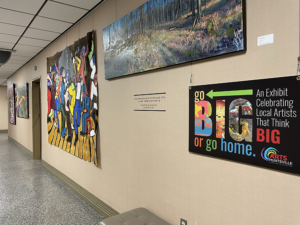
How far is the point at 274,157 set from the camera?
1276 mm

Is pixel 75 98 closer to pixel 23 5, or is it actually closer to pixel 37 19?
pixel 37 19

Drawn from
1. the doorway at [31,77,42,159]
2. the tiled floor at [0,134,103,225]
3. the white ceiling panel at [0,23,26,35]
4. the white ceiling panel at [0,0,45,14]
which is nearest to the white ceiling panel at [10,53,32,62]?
the doorway at [31,77,42,159]

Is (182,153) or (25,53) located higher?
(25,53)

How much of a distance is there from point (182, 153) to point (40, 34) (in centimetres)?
370

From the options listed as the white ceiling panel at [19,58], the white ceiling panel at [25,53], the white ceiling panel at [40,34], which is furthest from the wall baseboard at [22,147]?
the white ceiling panel at [40,34]

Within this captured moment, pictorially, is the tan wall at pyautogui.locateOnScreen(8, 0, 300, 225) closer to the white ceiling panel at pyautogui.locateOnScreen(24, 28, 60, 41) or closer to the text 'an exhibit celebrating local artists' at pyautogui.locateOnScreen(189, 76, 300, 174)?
the text 'an exhibit celebrating local artists' at pyautogui.locateOnScreen(189, 76, 300, 174)

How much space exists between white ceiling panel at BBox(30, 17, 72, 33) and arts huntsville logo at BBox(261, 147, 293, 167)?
351 centimetres

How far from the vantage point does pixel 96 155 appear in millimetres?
3084

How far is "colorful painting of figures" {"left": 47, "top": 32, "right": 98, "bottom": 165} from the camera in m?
3.16

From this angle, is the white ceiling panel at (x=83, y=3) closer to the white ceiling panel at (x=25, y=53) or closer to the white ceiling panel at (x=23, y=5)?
the white ceiling panel at (x=23, y=5)

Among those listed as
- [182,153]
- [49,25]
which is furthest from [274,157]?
[49,25]

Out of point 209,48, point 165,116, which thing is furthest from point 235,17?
point 165,116

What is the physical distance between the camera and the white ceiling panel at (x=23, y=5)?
281 centimetres

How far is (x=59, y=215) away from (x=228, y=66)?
2854mm
